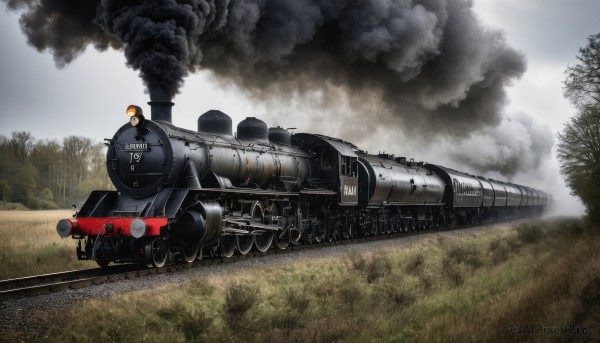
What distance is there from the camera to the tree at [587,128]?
75.9 ft

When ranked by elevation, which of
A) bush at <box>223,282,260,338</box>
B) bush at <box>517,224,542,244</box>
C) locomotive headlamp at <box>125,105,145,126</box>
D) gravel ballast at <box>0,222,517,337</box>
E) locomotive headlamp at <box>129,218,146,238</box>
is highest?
locomotive headlamp at <box>125,105,145,126</box>

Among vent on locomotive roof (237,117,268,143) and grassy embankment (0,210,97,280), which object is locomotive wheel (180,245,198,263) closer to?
grassy embankment (0,210,97,280)

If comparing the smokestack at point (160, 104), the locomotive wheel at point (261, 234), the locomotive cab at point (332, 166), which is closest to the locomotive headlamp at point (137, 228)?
the smokestack at point (160, 104)

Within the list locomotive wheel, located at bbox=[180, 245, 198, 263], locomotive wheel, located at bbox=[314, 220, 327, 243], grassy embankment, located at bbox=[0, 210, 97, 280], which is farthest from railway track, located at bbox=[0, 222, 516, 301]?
locomotive wheel, located at bbox=[314, 220, 327, 243]

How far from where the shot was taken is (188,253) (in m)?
12.8

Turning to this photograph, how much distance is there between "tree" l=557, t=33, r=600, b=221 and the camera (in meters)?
23.1

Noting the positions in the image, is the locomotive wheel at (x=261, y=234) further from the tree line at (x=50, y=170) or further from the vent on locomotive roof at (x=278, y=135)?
the tree line at (x=50, y=170)

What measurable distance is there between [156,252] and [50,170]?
47.1 m

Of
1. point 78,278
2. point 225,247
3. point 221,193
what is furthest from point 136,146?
point 225,247

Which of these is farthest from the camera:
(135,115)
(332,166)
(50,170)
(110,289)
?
(50,170)

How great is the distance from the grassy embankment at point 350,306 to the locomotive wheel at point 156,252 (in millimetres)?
1655

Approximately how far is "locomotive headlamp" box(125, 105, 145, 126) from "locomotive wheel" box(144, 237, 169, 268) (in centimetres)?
265

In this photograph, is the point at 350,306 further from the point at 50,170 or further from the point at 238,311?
Answer: the point at 50,170

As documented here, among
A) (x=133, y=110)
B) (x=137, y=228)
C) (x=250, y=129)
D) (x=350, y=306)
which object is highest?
(x=250, y=129)
